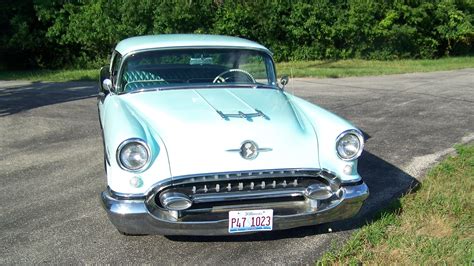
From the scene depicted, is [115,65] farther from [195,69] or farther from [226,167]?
[226,167]

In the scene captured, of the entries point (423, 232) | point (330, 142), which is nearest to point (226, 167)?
point (330, 142)

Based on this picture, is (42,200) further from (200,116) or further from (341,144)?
(341,144)

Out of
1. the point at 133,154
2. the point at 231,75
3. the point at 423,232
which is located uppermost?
the point at 231,75

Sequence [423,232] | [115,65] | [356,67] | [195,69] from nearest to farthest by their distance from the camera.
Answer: [423,232], [195,69], [115,65], [356,67]

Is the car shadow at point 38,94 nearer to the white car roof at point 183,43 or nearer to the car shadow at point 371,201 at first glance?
the white car roof at point 183,43

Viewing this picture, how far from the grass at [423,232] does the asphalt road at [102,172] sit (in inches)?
7.7

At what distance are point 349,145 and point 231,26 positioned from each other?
1889cm

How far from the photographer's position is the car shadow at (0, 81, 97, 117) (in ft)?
33.9

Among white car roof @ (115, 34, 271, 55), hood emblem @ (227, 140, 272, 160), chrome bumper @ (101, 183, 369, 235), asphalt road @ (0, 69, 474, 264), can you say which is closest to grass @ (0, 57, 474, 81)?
asphalt road @ (0, 69, 474, 264)

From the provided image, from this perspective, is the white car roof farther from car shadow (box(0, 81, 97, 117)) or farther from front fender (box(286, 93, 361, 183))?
car shadow (box(0, 81, 97, 117))

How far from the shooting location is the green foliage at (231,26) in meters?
21.5

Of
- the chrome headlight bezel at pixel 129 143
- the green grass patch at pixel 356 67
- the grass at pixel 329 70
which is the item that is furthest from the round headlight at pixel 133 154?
the green grass patch at pixel 356 67

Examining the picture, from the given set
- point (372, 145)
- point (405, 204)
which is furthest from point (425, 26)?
point (405, 204)

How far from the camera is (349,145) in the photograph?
165 inches
